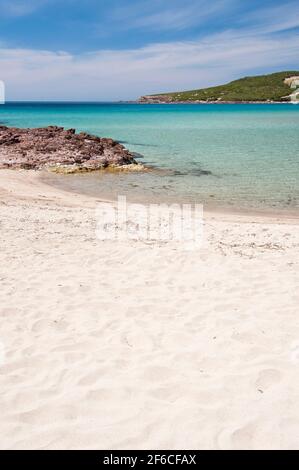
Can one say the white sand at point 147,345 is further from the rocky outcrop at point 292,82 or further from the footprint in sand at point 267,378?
the rocky outcrop at point 292,82

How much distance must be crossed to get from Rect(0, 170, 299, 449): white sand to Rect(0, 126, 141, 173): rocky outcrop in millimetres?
15902

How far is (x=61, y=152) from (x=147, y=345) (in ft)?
82.4

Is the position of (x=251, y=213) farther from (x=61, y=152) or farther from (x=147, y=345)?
(x=61, y=152)

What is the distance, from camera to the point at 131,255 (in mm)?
9141

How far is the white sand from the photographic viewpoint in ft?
13.0

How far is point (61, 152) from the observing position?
2838 cm

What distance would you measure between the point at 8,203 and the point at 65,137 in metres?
18.9

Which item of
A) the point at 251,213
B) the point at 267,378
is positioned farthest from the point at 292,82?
the point at 267,378

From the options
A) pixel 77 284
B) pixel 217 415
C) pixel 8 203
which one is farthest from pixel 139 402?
pixel 8 203

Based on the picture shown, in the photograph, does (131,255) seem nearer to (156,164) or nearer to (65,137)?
(156,164)

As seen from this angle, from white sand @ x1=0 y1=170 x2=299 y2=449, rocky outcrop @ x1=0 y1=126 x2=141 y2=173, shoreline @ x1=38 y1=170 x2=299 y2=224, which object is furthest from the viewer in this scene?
rocky outcrop @ x1=0 y1=126 x2=141 y2=173

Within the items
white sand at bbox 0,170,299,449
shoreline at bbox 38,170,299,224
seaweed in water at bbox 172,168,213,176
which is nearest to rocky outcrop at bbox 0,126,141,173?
seaweed in water at bbox 172,168,213,176

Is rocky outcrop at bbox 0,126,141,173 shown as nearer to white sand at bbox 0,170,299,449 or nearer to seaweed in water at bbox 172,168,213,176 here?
seaweed in water at bbox 172,168,213,176

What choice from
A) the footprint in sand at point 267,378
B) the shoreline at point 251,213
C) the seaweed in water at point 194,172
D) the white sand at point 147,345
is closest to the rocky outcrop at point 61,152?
the seaweed in water at point 194,172
